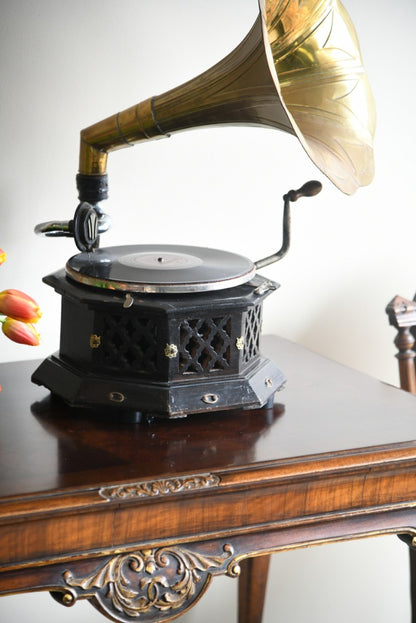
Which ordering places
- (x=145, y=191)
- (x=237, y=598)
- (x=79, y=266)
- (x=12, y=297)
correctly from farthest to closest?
(x=237, y=598) → (x=145, y=191) → (x=79, y=266) → (x=12, y=297)

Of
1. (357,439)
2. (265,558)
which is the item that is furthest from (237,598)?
(357,439)

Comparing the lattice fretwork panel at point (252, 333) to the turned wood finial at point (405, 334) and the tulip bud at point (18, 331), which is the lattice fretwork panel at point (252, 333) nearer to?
the tulip bud at point (18, 331)

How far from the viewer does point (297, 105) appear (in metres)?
1.34

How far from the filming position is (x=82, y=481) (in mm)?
983

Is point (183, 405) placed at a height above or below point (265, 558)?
above

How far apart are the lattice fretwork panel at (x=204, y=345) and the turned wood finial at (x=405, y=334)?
555 mm

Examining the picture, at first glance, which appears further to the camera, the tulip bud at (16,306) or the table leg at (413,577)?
the table leg at (413,577)

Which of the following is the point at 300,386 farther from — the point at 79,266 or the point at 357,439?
the point at 79,266

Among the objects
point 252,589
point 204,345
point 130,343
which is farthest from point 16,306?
point 252,589

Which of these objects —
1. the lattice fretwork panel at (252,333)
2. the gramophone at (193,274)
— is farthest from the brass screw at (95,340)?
the lattice fretwork panel at (252,333)

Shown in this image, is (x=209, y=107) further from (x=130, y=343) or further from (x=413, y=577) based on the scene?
Answer: (x=413, y=577)

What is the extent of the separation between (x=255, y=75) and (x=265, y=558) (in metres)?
1.05

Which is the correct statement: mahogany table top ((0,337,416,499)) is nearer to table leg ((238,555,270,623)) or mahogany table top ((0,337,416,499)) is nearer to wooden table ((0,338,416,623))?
wooden table ((0,338,416,623))

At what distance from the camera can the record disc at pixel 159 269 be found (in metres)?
1.12
